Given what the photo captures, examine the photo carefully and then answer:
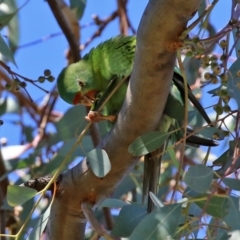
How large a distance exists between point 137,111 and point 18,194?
28cm

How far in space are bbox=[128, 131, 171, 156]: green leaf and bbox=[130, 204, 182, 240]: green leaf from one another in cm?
15

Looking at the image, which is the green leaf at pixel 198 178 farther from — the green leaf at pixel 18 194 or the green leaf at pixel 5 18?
the green leaf at pixel 5 18

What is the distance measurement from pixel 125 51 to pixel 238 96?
1.87ft

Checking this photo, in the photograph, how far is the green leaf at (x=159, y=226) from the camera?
3.71 ft

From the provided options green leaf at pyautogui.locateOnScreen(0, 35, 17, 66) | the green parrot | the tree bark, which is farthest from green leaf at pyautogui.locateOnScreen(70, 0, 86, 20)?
the tree bark

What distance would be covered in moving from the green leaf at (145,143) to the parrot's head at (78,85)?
645 millimetres

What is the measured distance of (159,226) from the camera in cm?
114

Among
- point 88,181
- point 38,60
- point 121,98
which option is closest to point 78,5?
point 121,98

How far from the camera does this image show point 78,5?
1857mm

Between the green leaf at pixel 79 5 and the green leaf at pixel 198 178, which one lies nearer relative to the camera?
the green leaf at pixel 198 178

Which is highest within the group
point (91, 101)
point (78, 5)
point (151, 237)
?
point (78, 5)

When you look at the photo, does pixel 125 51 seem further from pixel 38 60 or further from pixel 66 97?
pixel 38 60

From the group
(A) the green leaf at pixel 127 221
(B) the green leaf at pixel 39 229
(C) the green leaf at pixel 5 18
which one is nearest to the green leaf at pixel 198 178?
(A) the green leaf at pixel 127 221

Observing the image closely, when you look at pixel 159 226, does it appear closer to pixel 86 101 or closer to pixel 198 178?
pixel 198 178
